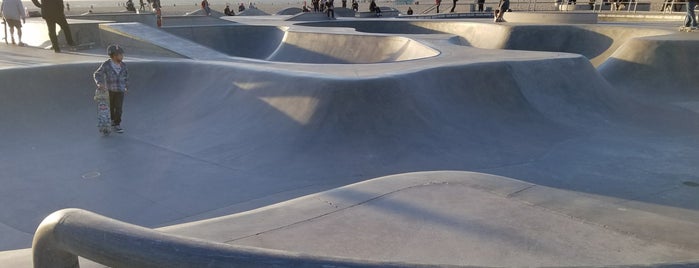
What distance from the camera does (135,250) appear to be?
5.06ft

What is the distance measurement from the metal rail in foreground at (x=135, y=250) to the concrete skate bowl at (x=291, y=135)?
3542 millimetres

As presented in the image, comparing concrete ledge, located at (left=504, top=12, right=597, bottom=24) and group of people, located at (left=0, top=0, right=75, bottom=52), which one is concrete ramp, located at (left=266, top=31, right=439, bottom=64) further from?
concrete ledge, located at (left=504, top=12, right=597, bottom=24)

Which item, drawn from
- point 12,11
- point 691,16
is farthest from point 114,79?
point 691,16

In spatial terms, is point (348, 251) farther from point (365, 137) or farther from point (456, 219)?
point (365, 137)

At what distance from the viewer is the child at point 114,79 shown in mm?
8055

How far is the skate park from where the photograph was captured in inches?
123

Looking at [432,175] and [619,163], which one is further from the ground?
[432,175]

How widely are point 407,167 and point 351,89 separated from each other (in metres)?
1.86

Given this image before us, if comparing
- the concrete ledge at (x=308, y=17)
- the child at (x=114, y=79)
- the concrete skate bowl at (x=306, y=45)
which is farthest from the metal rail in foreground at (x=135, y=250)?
the concrete ledge at (x=308, y=17)

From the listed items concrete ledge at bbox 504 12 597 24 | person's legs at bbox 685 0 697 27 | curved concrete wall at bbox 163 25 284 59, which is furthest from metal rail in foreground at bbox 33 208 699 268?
concrete ledge at bbox 504 12 597 24

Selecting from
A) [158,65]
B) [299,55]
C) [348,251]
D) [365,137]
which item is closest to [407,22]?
[299,55]

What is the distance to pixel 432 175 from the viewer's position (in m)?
4.62

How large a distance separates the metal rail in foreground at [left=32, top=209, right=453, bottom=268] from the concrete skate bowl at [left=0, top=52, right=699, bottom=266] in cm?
354

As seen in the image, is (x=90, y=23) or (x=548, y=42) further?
(x=548, y=42)
